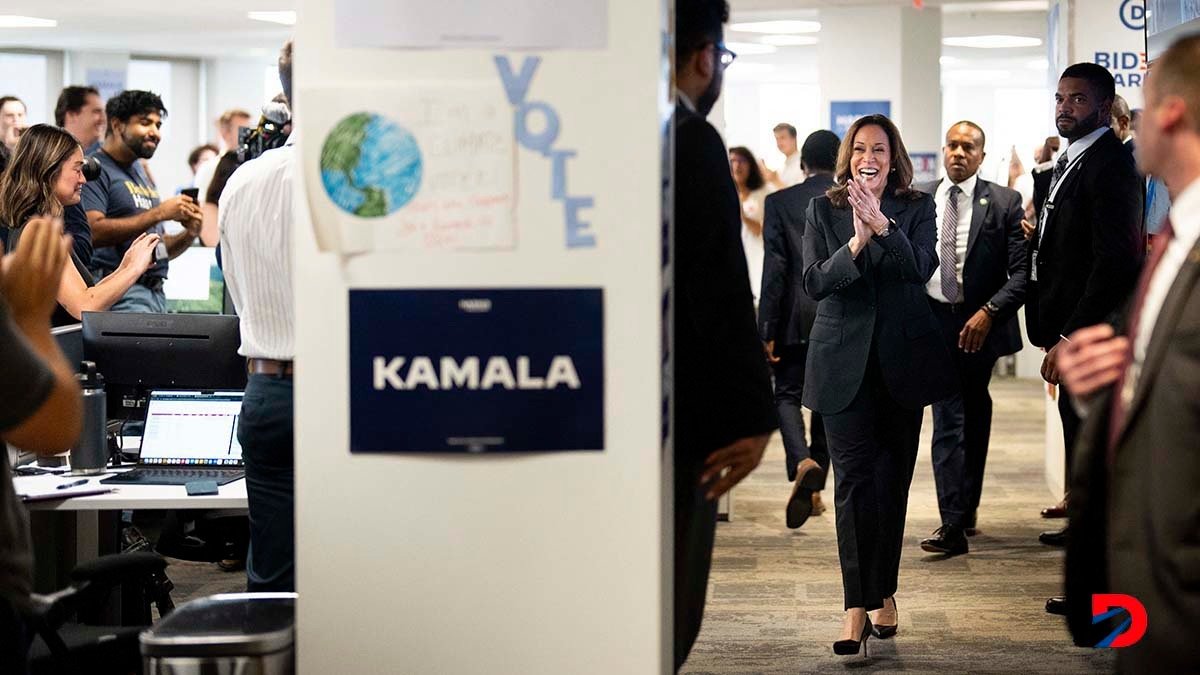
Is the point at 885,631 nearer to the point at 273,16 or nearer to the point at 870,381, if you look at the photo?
the point at 870,381

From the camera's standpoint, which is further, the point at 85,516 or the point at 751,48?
the point at 751,48

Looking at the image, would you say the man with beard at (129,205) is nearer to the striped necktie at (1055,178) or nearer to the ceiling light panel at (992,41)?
the striped necktie at (1055,178)

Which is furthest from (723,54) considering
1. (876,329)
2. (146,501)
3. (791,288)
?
(791,288)

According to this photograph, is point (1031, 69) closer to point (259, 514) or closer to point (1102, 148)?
point (1102, 148)

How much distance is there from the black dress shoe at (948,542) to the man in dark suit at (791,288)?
1.74 ft

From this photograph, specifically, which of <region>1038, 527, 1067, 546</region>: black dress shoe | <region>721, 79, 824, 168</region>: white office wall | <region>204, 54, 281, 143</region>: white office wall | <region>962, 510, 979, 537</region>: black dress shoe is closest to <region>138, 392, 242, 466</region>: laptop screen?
<region>962, 510, 979, 537</region>: black dress shoe

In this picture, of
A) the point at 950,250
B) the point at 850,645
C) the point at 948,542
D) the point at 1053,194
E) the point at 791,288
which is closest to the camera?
the point at 850,645

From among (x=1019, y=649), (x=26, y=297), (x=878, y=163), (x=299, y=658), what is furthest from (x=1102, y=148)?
(x=26, y=297)

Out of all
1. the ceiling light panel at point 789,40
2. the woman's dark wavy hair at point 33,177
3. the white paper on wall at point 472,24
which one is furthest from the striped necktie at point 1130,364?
the ceiling light panel at point 789,40

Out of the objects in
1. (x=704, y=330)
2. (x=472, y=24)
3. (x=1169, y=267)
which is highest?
(x=472, y=24)

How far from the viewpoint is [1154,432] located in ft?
7.66

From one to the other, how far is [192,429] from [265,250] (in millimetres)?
1066

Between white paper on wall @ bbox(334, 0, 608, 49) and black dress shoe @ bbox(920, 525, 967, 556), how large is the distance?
13.5 feet

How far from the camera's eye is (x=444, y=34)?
260 cm
